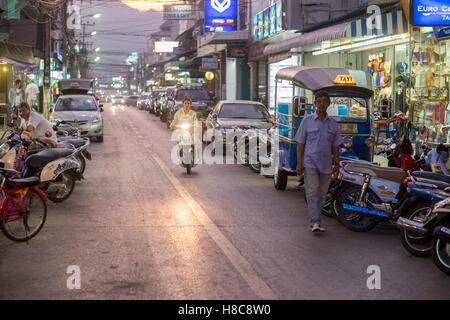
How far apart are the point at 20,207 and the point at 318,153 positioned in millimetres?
3967

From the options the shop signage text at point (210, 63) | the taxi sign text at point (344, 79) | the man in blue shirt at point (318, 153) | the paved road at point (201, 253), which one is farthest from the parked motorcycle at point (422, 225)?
the shop signage text at point (210, 63)

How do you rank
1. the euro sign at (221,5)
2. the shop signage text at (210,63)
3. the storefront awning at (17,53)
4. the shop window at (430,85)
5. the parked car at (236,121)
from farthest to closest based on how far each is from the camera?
the shop signage text at (210,63) < the euro sign at (221,5) < the storefront awning at (17,53) < the parked car at (236,121) < the shop window at (430,85)

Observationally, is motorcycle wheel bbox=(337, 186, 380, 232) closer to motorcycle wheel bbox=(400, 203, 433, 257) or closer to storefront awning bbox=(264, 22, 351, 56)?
motorcycle wheel bbox=(400, 203, 433, 257)

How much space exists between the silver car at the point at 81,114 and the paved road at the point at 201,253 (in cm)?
1123

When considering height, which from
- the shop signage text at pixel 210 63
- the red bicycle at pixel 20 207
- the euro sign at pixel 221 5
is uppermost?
the euro sign at pixel 221 5

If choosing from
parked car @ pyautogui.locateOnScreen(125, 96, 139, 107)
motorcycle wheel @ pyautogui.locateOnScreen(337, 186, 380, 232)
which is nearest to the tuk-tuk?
motorcycle wheel @ pyautogui.locateOnScreen(337, 186, 380, 232)

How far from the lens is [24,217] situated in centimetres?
876

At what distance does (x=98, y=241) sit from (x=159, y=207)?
106 inches

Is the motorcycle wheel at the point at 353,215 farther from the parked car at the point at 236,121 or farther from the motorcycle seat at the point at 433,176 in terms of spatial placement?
the parked car at the point at 236,121

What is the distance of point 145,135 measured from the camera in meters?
28.8

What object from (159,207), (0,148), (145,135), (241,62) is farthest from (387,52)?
(241,62)

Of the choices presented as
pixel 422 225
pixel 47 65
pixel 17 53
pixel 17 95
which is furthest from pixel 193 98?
pixel 422 225

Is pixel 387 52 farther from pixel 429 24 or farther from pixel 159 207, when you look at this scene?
pixel 159 207

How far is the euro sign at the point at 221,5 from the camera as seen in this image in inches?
1836
